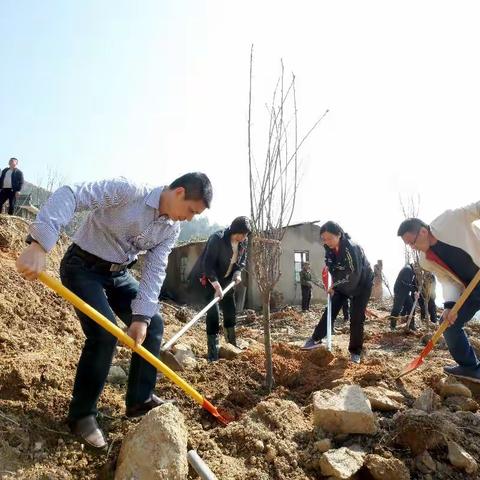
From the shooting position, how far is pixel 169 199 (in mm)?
2504

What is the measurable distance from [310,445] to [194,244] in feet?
55.3

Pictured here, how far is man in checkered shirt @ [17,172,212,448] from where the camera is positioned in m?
2.32

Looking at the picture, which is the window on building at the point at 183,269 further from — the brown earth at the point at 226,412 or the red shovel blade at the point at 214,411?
the red shovel blade at the point at 214,411

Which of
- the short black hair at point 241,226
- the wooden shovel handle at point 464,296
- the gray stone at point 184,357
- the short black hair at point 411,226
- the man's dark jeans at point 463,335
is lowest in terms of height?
the gray stone at point 184,357

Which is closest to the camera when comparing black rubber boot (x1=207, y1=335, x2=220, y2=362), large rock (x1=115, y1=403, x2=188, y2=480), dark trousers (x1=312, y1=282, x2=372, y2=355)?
Result: large rock (x1=115, y1=403, x2=188, y2=480)

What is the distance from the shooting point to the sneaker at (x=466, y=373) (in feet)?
12.3

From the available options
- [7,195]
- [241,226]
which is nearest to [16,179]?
[7,195]

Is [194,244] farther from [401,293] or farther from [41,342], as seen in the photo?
[41,342]

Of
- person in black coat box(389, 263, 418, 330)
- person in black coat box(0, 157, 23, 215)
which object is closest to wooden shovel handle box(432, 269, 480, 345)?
person in black coat box(389, 263, 418, 330)

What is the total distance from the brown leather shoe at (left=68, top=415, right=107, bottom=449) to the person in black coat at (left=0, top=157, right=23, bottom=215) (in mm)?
8794

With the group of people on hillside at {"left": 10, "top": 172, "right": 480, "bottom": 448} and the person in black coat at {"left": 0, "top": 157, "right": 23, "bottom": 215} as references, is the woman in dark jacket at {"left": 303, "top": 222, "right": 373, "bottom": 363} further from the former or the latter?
the person in black coat at {"left": 0, "top": 157, "right": 23, "bottom": 215}

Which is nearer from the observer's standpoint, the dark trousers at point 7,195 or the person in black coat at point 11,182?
the person in black coat at point 11,182

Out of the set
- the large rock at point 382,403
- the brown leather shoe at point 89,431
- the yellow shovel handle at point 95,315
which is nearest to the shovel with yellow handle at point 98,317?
the yellow shovel handle at point 95,315

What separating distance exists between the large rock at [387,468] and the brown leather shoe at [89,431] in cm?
145
